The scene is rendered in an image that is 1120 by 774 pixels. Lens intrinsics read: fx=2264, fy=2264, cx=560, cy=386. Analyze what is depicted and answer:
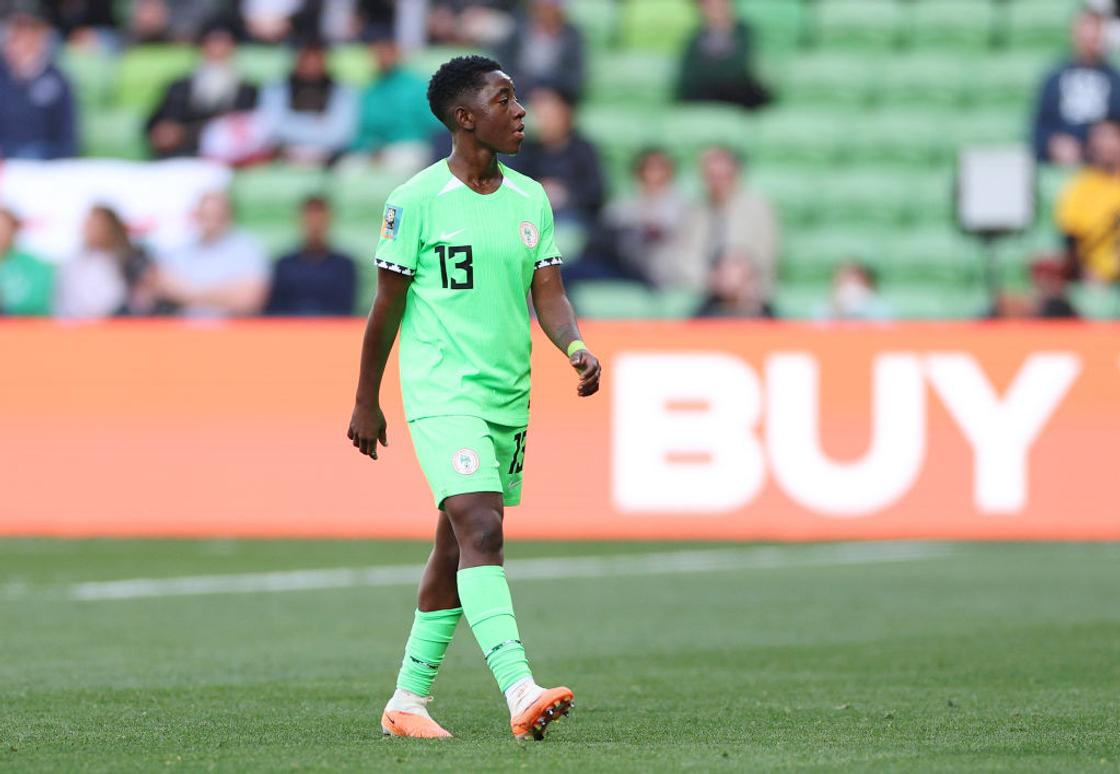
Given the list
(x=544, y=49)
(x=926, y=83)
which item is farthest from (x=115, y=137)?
(x=926, y=83)

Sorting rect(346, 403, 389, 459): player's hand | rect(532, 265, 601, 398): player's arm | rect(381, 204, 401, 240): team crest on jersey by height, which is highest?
rect(381, 204, 401, 240): team crest on jersey

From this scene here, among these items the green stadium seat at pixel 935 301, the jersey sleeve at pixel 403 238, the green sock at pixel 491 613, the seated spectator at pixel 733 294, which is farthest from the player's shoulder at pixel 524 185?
the green stadium seat at pixel 935 301

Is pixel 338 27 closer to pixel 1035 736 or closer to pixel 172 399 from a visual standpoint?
pixel 172 399

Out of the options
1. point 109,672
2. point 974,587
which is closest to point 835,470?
point 974,587

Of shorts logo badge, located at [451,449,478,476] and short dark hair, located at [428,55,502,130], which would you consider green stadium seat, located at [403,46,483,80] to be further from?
shorts logo badge, located at [451,449,478,476]

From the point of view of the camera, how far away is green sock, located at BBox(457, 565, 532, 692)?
21.3ft

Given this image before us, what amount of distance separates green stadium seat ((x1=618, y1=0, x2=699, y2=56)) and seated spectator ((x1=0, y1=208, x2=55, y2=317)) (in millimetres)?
6147

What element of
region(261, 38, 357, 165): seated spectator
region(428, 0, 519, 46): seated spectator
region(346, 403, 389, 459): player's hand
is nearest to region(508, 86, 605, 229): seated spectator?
region(261, 38, 357, 165): seated spectator

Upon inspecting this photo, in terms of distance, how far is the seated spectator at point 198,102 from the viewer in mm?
20531

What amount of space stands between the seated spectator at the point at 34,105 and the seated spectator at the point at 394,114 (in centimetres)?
277

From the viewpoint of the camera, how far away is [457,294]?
6.69m

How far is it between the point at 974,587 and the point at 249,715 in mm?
6280

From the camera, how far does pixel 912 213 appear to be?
64.5 feet

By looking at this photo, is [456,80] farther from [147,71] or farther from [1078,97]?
[147,71]
